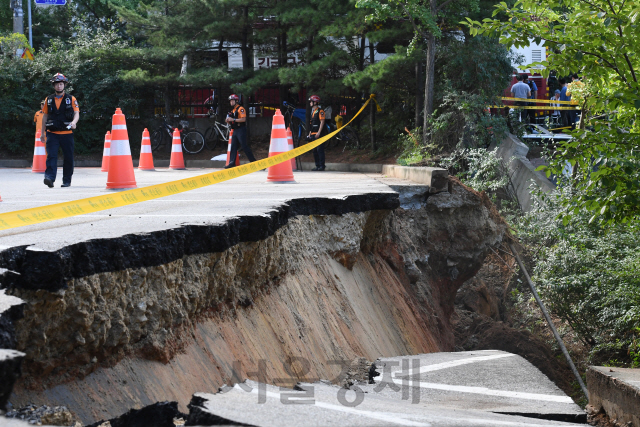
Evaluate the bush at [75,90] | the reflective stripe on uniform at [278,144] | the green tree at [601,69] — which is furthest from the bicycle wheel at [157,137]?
the green tree at [601,69]

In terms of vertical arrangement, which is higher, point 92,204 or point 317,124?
point 317,124

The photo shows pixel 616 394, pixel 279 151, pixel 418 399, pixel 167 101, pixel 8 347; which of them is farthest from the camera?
pixel 167 101

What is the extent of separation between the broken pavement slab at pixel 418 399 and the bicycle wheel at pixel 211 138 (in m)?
17.4

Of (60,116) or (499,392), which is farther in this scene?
(60,116)

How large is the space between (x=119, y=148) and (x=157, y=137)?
13.8 meters

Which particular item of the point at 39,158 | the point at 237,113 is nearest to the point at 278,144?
the point at 237,113

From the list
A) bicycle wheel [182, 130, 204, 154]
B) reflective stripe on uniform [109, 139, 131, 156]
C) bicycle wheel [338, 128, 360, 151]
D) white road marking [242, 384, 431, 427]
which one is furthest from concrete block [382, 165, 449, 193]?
bicycle wheel [182, 130, 204, 154]

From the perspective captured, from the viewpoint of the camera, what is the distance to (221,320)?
4371 mm

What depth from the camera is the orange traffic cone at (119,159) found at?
9039 millimetres

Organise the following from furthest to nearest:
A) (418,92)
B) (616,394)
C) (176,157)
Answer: (176,157)
(418,92)
(616,394)

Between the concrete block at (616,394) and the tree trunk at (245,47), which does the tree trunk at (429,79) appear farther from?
the concrete block at (616,394)

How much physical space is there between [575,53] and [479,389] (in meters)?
3.89

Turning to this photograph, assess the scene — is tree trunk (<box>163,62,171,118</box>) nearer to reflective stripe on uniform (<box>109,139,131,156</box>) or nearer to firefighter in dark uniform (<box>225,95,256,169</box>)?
firefighter in dark uniform (<box>225,95,256,169</box>)

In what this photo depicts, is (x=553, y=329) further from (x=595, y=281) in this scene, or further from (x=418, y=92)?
(x=418, y=92)
